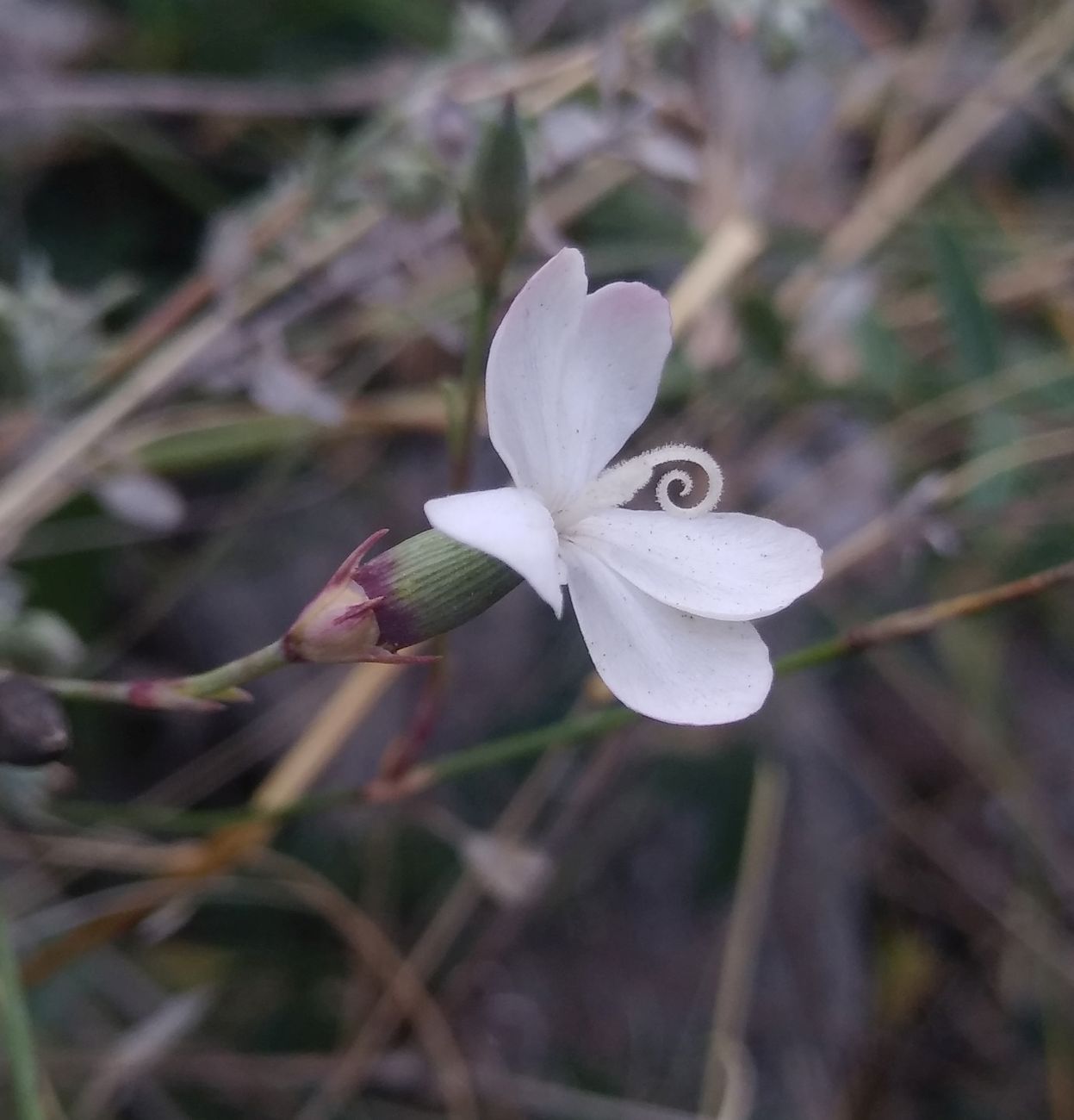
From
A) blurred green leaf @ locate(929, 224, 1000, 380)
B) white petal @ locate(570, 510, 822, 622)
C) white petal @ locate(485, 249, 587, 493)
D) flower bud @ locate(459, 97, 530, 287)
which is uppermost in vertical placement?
blurred green leaf @ locate(929, 224, 1000, 380)

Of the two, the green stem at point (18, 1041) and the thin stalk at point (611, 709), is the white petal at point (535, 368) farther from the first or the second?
the green stem at point (18, 1041)

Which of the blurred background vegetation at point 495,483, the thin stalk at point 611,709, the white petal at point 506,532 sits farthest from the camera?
the blurred background vegetation at point 495,483

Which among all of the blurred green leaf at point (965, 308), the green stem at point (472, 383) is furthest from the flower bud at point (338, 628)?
the blurred green leaf at point (965, 308)

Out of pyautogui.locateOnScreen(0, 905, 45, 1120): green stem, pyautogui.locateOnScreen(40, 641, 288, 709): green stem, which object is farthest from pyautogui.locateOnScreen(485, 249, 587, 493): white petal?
pyautogui.locateOnScreen(0, 905, 45, 1120): green stem

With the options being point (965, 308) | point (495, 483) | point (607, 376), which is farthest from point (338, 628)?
point (495, 483)

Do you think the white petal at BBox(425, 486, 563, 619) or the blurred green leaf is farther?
the blurred green leaf

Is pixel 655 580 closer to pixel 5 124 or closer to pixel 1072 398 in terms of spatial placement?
pixel 1072 398

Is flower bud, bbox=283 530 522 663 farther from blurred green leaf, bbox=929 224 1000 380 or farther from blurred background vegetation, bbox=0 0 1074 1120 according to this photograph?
blurred green leaf, bbox=929 224 1000 380
